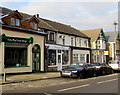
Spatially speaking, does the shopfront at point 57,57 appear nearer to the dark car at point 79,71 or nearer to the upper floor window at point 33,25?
the upper floor window at point 33,25

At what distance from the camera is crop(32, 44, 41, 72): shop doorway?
1981 centimetres

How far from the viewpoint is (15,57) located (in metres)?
18.5

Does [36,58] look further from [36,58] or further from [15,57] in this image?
[15,57]

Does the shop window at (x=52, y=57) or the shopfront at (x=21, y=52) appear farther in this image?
the shop window at (x=52, y=57)

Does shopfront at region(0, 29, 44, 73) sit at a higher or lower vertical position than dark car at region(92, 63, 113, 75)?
higher

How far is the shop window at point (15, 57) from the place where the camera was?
17.4 metres

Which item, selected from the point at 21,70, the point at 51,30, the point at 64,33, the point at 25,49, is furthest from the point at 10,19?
the point at 64,33

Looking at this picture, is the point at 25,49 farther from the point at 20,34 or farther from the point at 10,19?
the point at 10,19

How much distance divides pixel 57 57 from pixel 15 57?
6.94 meters

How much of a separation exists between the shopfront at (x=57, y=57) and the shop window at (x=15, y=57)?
3.91 metres

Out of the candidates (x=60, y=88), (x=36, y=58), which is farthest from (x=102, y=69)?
(x=60, y=88)

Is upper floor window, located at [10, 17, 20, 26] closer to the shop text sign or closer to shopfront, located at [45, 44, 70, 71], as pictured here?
the shop text sign

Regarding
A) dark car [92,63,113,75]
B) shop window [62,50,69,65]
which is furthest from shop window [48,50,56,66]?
dark car [92,63,113,75]

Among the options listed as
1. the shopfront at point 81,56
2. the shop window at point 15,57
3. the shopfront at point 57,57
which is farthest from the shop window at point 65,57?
the shop window at point 15,57
